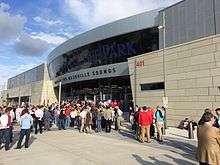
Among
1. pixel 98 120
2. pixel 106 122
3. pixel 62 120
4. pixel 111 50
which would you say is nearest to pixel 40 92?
pixel 111 50

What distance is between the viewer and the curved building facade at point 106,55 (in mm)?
34116

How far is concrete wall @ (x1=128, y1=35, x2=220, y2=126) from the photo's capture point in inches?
834

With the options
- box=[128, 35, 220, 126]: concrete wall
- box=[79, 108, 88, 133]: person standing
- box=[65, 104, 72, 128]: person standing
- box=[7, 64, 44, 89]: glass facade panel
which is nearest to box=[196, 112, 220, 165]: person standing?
box=[128, 35, 220, 126]: concrete wall

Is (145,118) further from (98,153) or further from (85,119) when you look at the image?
(85,119)

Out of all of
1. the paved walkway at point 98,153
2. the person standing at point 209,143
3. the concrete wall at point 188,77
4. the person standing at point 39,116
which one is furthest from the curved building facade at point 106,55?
the person standing at point 209,143

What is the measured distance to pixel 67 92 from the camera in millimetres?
57625

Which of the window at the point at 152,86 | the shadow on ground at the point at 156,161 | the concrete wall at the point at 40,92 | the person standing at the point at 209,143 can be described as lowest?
the shadow on ground at the point at 156,161

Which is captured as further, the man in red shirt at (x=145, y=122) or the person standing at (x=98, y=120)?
the person standing at (x=98, y=120)

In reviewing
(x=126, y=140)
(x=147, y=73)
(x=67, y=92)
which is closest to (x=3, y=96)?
(x=67, y=92)

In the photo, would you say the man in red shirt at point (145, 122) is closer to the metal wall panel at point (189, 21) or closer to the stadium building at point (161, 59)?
the stadium building at point (161, 59)

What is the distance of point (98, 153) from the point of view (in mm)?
12906

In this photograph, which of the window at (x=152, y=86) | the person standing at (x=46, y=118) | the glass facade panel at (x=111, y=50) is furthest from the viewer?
the glass facade panel at (x=111, y=50)

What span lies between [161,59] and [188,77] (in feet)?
11.4

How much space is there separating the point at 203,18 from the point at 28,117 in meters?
15.3
